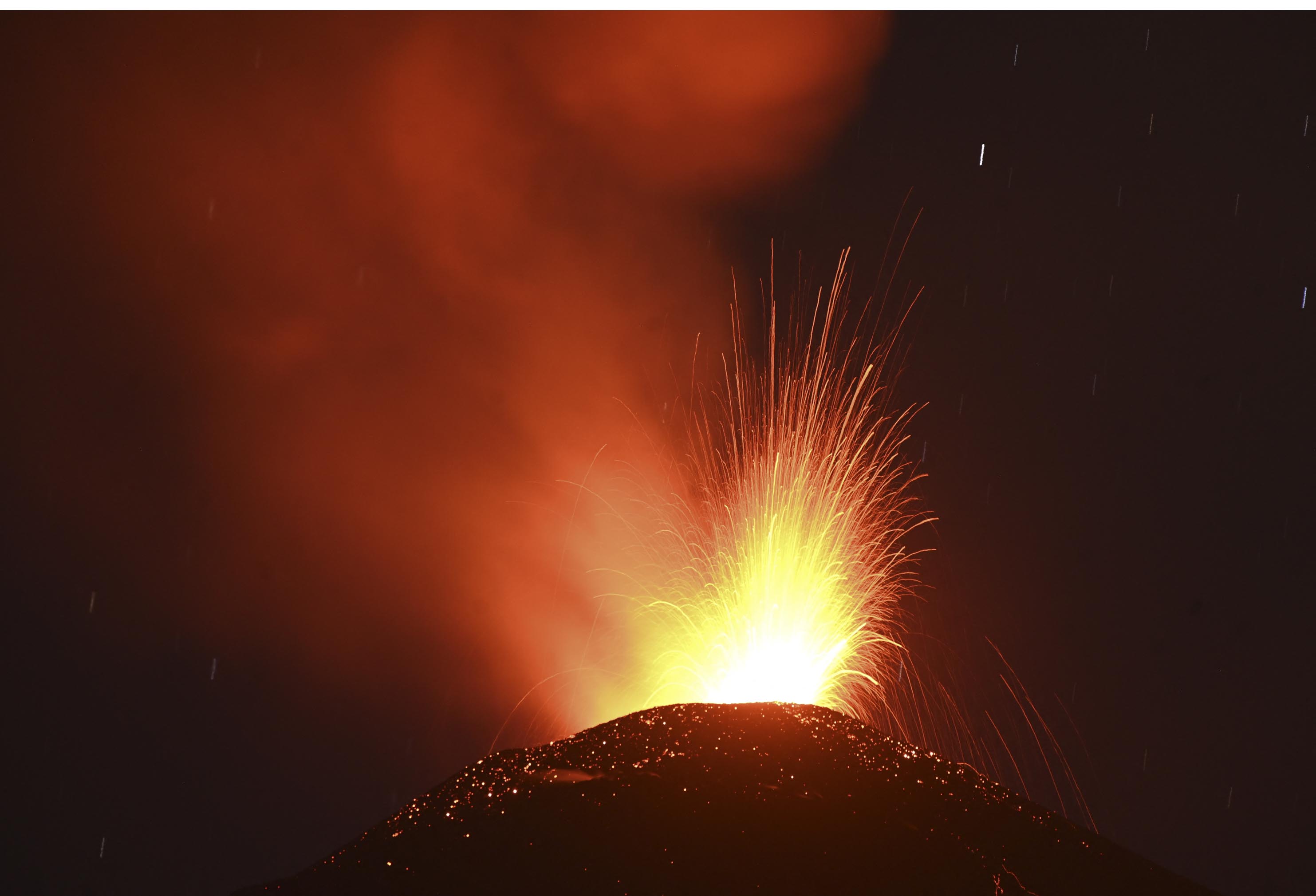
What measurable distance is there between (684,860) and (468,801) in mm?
1976

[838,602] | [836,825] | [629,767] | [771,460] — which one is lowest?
[836,825]

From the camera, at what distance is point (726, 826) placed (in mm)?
7918

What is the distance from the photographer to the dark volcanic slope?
24.8ft

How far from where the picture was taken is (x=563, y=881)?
24.3 ft

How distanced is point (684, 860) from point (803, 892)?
0.85m

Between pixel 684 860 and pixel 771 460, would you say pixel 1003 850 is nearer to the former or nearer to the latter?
pixel 684 860

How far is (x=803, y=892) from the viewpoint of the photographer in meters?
7.36

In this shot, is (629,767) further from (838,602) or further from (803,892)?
(838,602)

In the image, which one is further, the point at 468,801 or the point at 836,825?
the point at 468,801

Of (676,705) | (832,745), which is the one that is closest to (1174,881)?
(832,745)

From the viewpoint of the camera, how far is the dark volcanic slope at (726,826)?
24.8 ft

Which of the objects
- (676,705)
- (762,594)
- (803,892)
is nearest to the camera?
(803,892)

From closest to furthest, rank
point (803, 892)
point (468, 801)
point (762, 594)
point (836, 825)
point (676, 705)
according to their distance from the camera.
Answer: point (803, 892)
point (836, 825)
point (468, 801)
point (676, 705)
point (762, 594)

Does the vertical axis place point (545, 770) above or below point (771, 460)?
below
